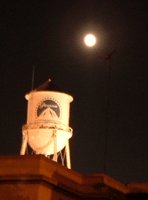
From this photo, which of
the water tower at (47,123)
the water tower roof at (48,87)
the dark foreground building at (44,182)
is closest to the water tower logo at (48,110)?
the water tower at (47,123)

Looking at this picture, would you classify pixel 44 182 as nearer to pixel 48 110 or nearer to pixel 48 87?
pixel 48 110

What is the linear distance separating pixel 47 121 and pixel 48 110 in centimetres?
77

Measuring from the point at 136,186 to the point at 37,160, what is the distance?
1017 centimetres

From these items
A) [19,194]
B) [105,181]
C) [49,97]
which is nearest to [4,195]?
[19,194]

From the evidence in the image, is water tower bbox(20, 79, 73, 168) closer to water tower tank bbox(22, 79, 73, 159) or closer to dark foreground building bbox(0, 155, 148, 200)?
water tower tank bbox(22, 79, 73, 159)

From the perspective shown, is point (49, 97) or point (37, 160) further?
point (49, 97)

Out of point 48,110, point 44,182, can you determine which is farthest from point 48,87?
point 44,182

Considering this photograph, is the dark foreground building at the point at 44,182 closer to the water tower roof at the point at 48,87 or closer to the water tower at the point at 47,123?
the water tower at the point at 47,123

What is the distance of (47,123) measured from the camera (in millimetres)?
45219

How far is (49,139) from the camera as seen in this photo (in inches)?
1777

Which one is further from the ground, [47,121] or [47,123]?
[47,121]

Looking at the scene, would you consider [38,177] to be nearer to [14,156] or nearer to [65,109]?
[14,156]

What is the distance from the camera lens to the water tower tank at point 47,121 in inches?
1779

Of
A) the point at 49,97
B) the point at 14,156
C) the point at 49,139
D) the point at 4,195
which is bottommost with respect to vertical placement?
the point at 4,195
